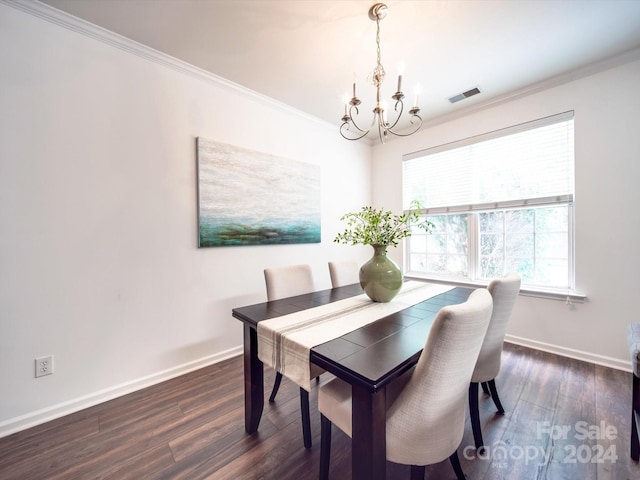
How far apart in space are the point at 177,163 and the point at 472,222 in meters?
3.22

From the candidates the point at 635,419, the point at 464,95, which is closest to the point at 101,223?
the point at 635,419

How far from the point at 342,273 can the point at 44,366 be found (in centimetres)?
221

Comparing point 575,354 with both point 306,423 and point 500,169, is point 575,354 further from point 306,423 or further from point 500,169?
point 306,423

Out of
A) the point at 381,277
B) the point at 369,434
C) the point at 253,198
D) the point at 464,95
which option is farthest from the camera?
the point at 464,95

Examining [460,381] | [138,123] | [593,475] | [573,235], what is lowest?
[593,475]

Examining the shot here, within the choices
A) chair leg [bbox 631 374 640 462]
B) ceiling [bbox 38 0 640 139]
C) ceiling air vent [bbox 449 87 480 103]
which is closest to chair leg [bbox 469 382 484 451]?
chair leg [bbox 631 374 640 462]

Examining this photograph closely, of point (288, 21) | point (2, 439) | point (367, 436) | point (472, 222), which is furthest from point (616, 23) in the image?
point (2, 439)

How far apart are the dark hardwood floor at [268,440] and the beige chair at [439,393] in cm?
49

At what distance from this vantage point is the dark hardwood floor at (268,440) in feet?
4.31

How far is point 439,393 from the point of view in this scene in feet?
3.01

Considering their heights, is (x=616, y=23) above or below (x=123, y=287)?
above

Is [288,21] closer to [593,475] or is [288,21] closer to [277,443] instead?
[277,443]

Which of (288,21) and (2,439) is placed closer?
(2,439)

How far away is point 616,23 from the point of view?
6.12ft
